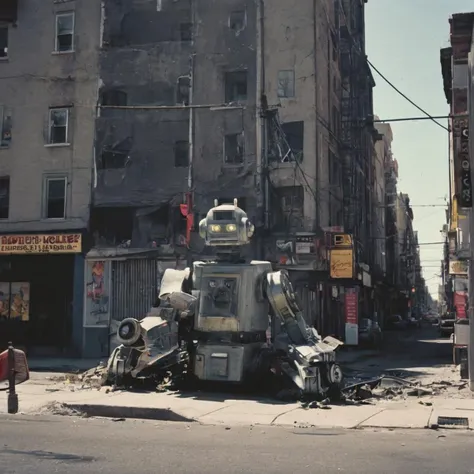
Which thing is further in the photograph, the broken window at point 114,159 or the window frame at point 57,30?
the window frame at point 57,30

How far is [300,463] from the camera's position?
21.1 feet

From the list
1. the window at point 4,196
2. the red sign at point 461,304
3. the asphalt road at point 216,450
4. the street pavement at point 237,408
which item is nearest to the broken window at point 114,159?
the window at point 4,196

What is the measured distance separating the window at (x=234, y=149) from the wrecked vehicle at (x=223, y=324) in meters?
12.1

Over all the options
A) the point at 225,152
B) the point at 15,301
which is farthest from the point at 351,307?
the point at 15,301

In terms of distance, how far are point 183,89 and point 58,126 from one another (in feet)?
16.1

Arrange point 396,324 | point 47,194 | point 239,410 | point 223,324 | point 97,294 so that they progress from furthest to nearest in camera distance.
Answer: point 396,324, point 47,194, point 97,294, point 223,324, point 239,410

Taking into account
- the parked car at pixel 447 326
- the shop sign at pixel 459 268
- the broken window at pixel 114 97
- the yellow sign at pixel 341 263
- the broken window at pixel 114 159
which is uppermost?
the broken window at pixel 114 97

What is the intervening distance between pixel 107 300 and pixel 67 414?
547 inches

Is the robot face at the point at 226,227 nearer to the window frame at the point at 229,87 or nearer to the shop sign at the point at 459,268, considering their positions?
the shop sign at the point at 459,268

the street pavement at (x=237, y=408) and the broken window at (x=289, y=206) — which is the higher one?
the broken window at (x=289, y=206)

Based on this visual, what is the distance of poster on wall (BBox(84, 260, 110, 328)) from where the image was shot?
24.0m

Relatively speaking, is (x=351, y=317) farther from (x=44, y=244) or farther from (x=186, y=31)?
(x=186, y=31)

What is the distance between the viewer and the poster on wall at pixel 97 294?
24.0m

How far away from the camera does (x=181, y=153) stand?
81.9 feet
